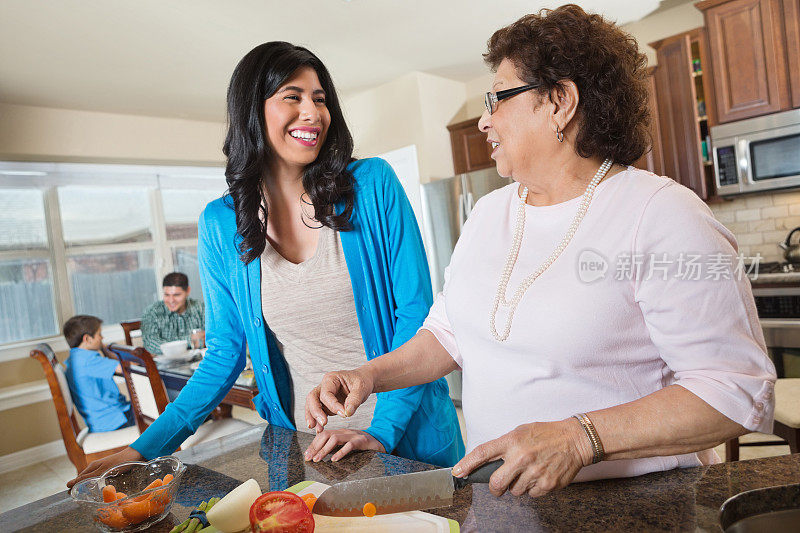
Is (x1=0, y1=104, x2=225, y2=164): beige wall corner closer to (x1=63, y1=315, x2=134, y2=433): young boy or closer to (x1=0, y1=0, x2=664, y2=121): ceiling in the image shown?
(x1=0, y1=0, x2=664, y2=121): ceiling

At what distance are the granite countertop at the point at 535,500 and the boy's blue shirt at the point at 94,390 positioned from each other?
8.02 feet

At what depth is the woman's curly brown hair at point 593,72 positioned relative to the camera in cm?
92

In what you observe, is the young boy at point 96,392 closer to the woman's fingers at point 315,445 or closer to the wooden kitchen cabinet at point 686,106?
the woman's fingers at point 315,445

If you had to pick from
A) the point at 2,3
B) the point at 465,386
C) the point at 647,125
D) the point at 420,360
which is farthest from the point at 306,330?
the point at 2,3

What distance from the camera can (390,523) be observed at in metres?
0.77

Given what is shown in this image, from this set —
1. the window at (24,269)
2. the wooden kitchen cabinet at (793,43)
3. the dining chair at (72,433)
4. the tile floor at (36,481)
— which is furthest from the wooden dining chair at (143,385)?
the wooden kitchen cabinet at (793,43)

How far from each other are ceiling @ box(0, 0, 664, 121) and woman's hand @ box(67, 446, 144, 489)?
108 inches

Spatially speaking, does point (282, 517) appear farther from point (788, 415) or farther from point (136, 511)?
point (788, 415)

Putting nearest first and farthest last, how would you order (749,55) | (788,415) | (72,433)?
(788,415), (72,433), (749,55)

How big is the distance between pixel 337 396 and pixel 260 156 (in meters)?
0.66

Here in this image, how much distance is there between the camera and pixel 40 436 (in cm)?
459

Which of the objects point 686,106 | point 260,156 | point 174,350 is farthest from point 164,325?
point 686,106

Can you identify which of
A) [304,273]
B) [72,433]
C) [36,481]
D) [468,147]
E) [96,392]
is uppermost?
[468,147]

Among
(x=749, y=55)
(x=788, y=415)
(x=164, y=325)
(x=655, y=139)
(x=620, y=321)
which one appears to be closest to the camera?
(x=620, y=321)
